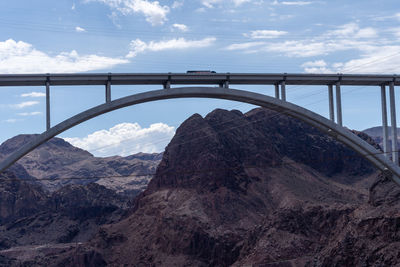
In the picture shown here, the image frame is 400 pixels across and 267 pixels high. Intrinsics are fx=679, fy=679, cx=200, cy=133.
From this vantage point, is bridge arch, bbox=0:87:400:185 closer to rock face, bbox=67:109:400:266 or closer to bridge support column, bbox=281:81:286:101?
bridge support column, bbox=281:81:286:101

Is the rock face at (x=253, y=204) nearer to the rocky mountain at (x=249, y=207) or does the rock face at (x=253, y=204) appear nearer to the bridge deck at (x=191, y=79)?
the rocky mountain at (x=249, y=207)

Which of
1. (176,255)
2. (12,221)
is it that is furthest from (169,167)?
(12,221)

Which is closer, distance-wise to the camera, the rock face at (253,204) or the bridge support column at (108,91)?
the bridge support column at (108,91)

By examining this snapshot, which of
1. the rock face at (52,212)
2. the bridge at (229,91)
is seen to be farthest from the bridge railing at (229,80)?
the rock face at (52,212)

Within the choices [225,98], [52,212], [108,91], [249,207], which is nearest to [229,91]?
[225,98]

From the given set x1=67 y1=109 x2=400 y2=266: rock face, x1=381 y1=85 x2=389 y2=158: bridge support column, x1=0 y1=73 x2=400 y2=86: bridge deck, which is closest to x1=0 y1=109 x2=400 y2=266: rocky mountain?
x1=67 y1=109 x2=400 y2=266: rock face

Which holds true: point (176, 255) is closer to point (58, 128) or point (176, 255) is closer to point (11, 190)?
point (11, 190)
